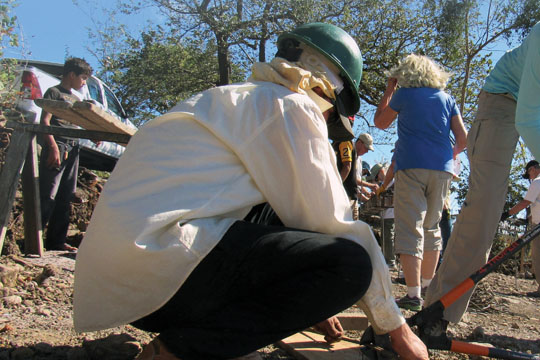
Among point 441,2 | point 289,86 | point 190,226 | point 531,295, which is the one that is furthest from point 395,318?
point 441,2

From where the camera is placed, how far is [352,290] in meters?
1.56

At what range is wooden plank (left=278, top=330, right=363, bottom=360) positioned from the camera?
7.05ft

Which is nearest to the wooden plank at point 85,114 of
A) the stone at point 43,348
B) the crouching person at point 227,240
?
the stone at point 43,348

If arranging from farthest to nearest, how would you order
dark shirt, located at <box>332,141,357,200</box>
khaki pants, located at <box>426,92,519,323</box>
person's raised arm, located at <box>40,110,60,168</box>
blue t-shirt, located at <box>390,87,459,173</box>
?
dark shirt, located at <box>332,141,357,200</box> < person's raised arm, located at <box>40,110,60,168</box> < blue t-shirt, located at <box>390,87,459,173</box> < khaki pants, located at <box>426,92,519,323</box>

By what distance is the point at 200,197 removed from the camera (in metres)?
1.54

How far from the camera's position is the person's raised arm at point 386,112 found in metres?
3.71

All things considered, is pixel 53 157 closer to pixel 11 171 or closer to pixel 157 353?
pixel 11 171

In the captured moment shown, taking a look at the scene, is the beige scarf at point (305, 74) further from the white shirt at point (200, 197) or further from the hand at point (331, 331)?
the hand at point (331, 331)

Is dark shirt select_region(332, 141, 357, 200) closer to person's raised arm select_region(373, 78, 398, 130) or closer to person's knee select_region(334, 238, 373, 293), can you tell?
person's raised arm select_region(373, 78, 398, 130)

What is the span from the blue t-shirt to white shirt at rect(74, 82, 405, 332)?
1987 millimetres

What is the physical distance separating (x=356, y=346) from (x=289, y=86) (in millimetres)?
1273

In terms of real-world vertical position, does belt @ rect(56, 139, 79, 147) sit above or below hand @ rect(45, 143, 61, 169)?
above

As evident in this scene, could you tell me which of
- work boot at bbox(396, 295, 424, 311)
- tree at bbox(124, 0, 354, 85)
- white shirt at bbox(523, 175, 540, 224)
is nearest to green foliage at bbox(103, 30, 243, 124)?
tree at bbox(124, 0, 354, 85)

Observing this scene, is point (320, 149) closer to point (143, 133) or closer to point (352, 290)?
point (352, 290)
